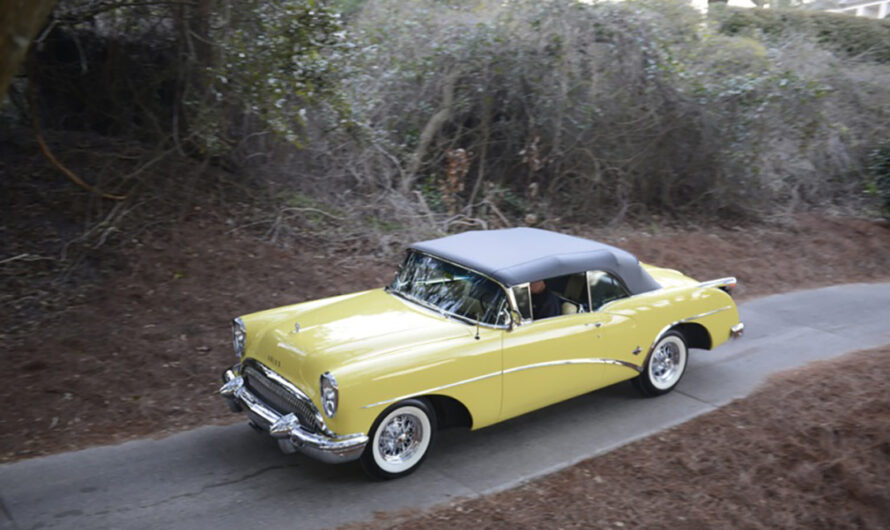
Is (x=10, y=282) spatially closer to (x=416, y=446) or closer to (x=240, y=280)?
(x=240, y=280)

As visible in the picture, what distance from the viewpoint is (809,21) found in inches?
716

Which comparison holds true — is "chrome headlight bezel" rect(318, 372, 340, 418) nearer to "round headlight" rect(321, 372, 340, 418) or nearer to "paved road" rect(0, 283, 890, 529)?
"round headlight" rect(321, 372, 340, 418)

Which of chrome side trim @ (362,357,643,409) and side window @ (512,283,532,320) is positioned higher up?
side window @ (512,283,532,320)

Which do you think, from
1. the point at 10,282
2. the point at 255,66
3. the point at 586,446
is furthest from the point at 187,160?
the point at 586,446

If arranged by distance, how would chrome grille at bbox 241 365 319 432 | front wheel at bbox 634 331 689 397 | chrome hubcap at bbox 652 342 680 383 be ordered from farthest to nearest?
1. chrome hubcap at bbox 652 342 680 383
2. front wheel at bbox 634 331 689 397
3. chrome grille at bbox 241 365 319 432

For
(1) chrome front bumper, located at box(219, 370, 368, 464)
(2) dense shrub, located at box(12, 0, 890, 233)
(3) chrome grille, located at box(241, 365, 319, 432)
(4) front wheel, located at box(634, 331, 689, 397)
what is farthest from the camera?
(2) dense shrub, located at box(12, 0, 890, 233)

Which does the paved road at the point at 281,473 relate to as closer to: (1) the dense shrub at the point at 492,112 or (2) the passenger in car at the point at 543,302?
(2) the passenger in car at the point at 543,302

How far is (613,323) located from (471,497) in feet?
6.96

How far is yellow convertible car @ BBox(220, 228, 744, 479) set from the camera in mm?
4957

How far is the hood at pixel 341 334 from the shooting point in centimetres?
505

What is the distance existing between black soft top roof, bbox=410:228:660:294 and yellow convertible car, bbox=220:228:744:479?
0.01 meters

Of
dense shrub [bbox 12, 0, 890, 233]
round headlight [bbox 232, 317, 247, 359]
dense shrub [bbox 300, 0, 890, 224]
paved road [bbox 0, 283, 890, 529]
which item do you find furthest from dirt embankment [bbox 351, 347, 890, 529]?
dense shrub [bbox 300, 0, 890, 224]

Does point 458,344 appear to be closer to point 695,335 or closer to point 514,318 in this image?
point 514,318

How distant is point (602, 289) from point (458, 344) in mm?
1673
